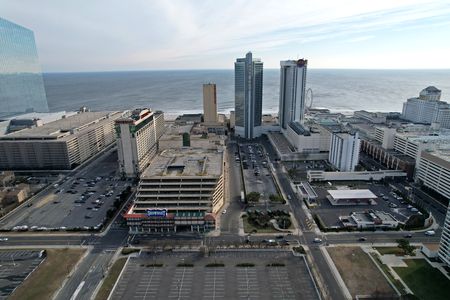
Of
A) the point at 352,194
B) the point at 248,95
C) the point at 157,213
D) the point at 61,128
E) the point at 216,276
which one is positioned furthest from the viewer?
the point at 248,95

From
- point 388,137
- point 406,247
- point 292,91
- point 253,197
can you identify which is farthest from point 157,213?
point 292,91

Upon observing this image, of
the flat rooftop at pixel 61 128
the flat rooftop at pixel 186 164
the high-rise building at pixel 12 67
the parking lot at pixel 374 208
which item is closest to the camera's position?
the parking lot at pixel 374 208

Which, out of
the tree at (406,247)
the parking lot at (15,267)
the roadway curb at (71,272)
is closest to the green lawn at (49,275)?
the roadway curb at (71,272)

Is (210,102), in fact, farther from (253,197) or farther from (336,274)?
(336,274)

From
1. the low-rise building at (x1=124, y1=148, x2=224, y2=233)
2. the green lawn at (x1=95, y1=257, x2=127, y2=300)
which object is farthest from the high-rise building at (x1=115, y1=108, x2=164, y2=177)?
the green lawn at (x1=95, y1=257, x2=127, y2=300)

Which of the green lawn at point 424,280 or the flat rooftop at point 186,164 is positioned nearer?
the green lawn at point 424,280

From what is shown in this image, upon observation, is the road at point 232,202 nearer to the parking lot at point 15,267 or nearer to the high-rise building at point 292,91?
the parking lot at point 15,267

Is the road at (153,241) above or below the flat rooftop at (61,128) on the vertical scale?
below
